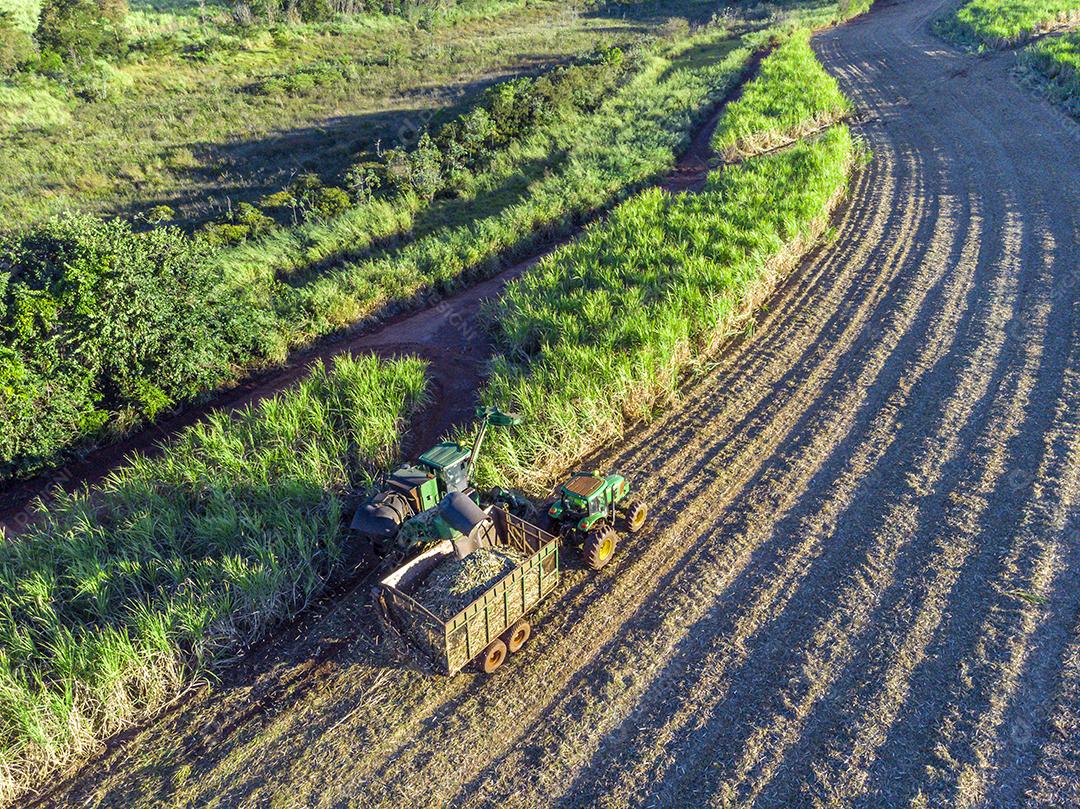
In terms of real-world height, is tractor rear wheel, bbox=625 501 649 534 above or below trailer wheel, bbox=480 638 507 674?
above

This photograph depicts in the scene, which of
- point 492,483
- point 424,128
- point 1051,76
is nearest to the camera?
point 492,483

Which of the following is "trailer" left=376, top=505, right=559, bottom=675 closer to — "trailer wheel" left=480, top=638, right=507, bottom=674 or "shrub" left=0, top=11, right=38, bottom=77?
"trailer wheel" left=480, top=638, right=507, bottom=674

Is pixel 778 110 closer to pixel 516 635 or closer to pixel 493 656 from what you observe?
pixel 516 635

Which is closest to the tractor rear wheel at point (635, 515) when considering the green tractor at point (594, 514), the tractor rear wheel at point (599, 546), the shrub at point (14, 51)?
the green tractor at point (594, 514)

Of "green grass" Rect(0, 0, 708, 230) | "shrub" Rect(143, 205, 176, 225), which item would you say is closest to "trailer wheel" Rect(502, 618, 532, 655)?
"green grass" Rect(0, 0, 708, 230)

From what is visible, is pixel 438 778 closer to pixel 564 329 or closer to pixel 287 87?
pixel 564 329

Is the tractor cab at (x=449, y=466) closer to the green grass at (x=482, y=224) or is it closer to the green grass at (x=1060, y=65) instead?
the green grass at (x=482, y=224)

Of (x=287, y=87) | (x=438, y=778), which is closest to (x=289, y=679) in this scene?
(x=438, y=778)
